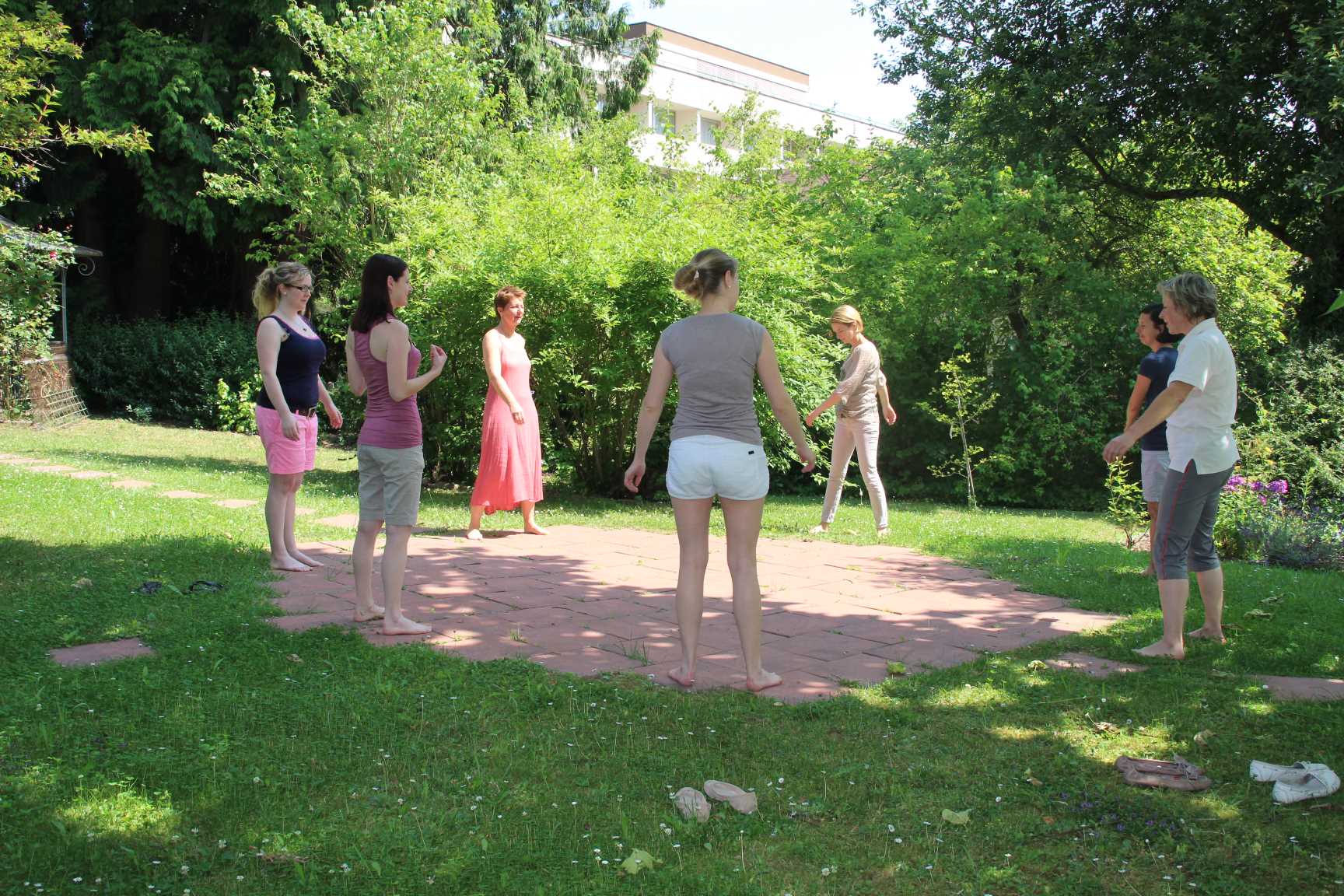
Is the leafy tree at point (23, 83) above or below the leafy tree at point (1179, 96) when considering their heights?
below

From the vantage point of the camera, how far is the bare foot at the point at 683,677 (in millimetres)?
4621

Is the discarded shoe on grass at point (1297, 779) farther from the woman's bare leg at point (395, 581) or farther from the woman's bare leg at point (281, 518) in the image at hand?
the woman's bare leg at point (281, 518)

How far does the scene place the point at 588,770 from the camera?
3.64 meters

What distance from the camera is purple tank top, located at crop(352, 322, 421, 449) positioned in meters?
5.32

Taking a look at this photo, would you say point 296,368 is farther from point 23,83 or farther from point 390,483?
point 23,83

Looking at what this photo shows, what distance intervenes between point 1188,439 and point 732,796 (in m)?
3.03

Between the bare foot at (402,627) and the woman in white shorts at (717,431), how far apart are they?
4.73ft

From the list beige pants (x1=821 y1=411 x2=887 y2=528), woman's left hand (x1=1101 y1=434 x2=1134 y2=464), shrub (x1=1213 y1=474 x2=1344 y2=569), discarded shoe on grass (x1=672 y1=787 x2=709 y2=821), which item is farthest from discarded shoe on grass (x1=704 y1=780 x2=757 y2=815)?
shrub (x1=1213 y1=474 x2=1344 y2=569)

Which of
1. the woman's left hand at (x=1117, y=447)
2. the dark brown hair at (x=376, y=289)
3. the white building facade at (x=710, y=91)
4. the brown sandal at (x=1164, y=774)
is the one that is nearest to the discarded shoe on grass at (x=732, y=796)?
the brown sandal at (x=1164, y=774)

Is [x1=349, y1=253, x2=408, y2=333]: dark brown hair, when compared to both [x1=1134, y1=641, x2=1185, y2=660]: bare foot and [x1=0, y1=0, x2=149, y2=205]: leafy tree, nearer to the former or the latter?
[x1=0, y1=0, x2=149, y2=205]: leafy tree

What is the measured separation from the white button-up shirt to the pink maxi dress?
200 inches

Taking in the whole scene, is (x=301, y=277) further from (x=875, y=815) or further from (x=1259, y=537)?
(x=1259, y=537)

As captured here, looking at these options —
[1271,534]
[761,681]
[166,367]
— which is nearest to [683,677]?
[761,681]

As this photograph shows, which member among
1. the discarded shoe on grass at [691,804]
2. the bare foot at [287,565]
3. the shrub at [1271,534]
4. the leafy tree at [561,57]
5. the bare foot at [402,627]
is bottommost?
the discarded shoe on grass at [691,804]
